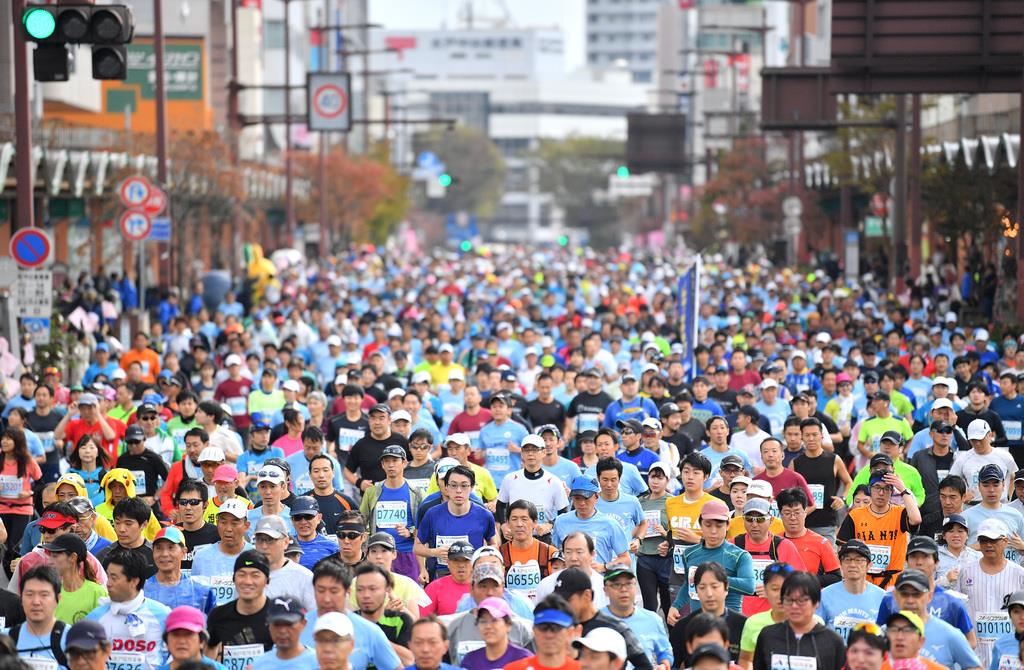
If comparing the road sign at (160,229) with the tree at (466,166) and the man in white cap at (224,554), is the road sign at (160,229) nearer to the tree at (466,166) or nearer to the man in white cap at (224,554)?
the man in white cap at (224,554)

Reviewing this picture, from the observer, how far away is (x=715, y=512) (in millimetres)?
11055

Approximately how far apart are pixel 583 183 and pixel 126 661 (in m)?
152

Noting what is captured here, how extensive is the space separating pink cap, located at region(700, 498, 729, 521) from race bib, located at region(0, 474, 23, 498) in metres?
5.46

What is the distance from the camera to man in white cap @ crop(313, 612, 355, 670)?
27.3 ft

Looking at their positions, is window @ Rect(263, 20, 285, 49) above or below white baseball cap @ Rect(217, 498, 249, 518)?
above

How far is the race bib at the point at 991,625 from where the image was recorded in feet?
35.6

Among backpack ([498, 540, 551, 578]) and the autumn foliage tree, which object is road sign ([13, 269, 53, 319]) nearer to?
backpack ([498, 540, 551, 578])

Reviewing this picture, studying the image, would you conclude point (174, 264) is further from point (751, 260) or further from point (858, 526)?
point (858, 526)

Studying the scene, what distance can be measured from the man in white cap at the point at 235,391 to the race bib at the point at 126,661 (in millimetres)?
10569

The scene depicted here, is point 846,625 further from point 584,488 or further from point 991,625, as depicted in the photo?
point 584,488

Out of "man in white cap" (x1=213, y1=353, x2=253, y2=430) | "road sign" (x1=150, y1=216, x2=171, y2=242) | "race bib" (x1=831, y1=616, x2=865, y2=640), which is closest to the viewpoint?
"race bib" (x1=831, y1=616, x2=865, y2=640)

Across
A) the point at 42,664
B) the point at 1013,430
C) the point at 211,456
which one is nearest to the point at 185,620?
the point at 42,664

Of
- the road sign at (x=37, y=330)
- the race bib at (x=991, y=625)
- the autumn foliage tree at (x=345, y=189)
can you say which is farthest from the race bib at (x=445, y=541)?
the autumn foliage tree at (x=345, y=189)

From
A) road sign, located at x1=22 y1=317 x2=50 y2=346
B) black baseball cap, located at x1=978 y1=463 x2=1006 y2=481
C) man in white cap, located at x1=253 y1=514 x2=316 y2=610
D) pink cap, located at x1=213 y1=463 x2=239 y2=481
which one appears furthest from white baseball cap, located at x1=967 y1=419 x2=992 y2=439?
road sign, located at x1=22 y1=317 x2=50 y2=346
